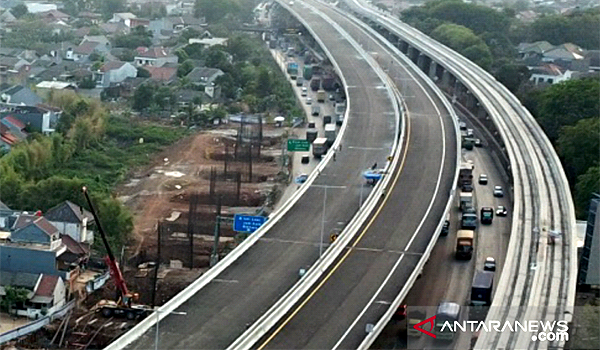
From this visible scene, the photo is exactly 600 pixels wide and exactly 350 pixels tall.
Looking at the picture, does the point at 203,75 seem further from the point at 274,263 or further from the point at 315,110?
the point at 274,263

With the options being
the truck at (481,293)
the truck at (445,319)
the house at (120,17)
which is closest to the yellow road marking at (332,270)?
the truck at (445,319)

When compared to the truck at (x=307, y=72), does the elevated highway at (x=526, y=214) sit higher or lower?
higher

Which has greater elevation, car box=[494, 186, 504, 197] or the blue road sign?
the blue road sign

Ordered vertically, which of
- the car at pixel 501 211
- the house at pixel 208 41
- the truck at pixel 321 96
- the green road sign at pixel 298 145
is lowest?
the truck at pixel 321 96

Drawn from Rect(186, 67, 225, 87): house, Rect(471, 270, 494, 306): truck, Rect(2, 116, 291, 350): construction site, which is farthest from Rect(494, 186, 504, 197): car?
Rect(186, 67, 225, 87): house

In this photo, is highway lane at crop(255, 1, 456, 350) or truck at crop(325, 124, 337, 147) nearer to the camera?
highway lane at crop(255, 1, 456, 350)

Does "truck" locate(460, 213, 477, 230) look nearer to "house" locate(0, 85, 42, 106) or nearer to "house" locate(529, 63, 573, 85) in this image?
"house" locate(0, 85, 42, 106)

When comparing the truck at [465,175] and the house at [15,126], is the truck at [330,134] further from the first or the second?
the house at [15,126]
